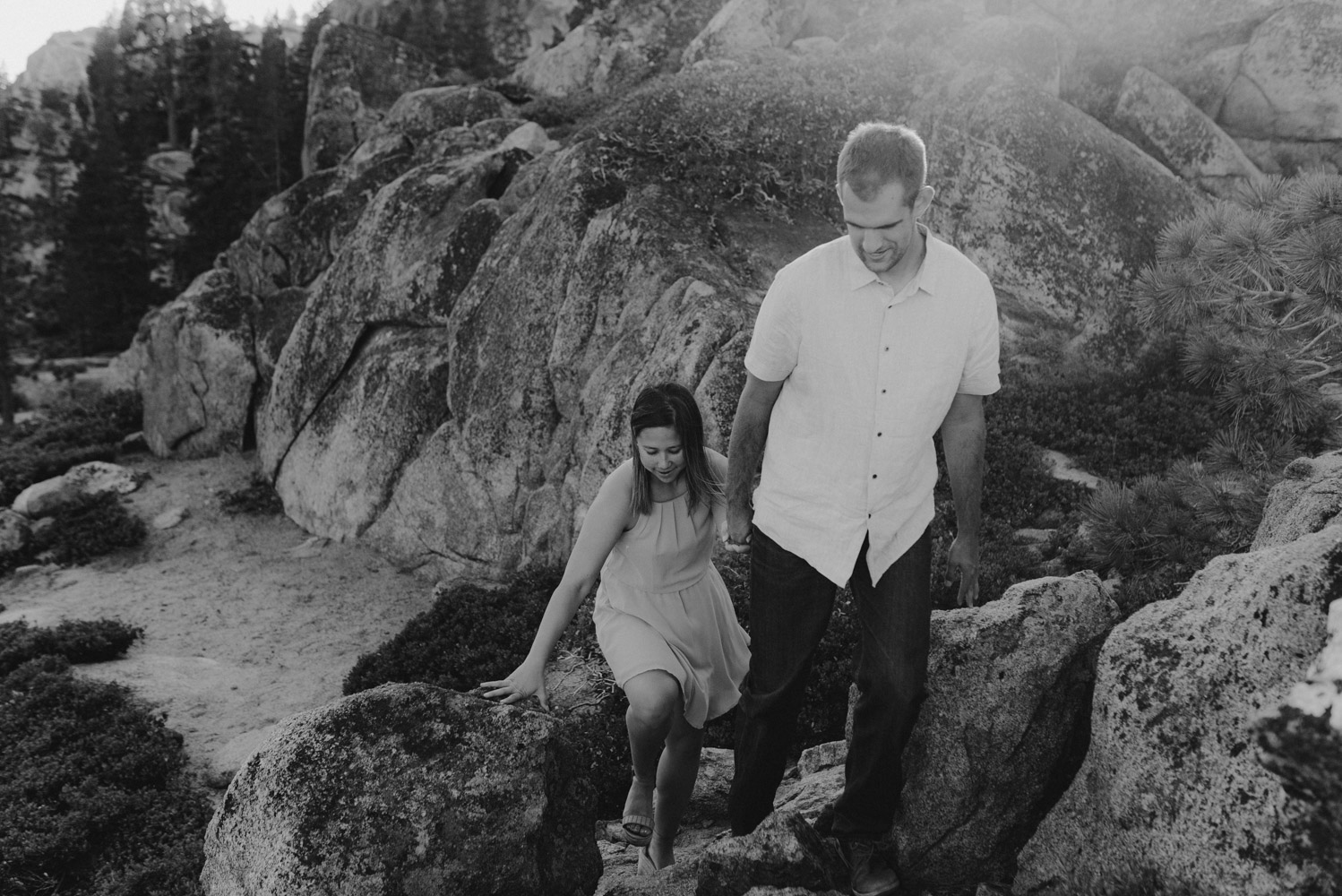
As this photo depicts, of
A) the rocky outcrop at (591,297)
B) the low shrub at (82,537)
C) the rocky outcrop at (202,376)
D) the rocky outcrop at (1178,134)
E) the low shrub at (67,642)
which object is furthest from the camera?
the rocky outcrop at (202,376)

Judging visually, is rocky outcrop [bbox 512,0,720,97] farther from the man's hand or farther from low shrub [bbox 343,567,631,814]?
the man's hand

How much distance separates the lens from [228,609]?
17.1 m

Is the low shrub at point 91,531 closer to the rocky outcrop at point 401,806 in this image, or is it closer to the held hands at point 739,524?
the rocky outcrop at point 401,806

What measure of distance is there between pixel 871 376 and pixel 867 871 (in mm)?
2469

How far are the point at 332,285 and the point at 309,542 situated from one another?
5.86 m

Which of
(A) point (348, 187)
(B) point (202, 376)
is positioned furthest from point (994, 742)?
(A) point (348, 187)

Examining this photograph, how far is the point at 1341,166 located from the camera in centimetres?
1756

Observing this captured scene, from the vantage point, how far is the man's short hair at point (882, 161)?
13.4 ft

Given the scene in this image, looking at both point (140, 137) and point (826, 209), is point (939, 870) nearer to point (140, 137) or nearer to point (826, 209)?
point (826, 209)

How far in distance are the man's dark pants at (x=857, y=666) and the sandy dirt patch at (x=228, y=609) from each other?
8.66 meters

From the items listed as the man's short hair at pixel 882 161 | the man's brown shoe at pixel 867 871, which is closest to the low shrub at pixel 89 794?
the man's brown shoe at pixel 867 871

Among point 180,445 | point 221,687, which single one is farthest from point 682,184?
point 180,445

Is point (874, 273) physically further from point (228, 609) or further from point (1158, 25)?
point (1158, 25)

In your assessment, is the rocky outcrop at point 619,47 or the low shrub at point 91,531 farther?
the rocky outcrop at point 619,47
